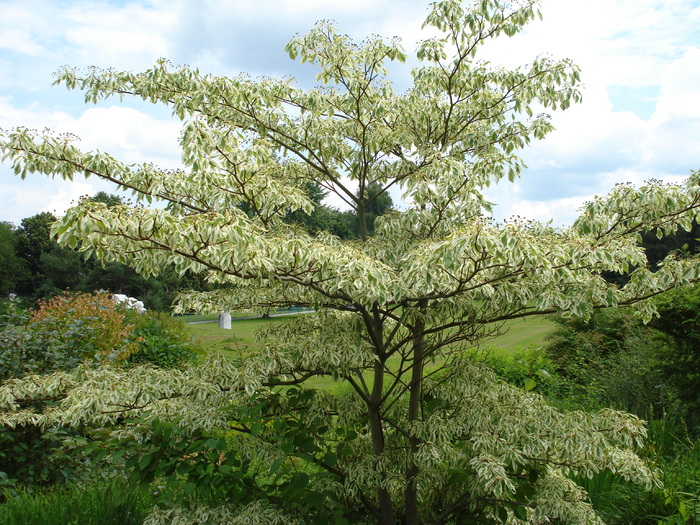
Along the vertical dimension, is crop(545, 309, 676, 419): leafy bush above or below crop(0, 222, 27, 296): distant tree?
below

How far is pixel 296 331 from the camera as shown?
369 centimetres

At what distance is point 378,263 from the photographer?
269 centimetres

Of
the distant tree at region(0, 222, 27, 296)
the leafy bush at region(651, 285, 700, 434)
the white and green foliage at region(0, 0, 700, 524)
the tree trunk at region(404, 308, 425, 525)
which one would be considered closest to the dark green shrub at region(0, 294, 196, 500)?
the white and green foliage at region(0, 0, 700, 524)

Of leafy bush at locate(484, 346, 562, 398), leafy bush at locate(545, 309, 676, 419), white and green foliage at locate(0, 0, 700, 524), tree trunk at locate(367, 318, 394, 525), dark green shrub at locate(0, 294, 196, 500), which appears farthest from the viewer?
leafy bush at locate(484, 346, 562, 398)

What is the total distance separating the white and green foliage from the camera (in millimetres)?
2602

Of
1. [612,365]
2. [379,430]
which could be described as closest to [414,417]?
[379,430]

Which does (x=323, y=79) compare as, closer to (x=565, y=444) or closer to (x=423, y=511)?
(x=565, y=444)

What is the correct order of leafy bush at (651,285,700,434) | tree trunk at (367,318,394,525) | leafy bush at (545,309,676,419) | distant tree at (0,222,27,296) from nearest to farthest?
tree trunk at (367,318,394,525) < leafy bush at (651,285,700,434) < leafy bush at (545,309,676,419) < distant tree at (0,222,27,296)

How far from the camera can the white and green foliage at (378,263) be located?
2.60m

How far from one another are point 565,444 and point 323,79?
296 cm

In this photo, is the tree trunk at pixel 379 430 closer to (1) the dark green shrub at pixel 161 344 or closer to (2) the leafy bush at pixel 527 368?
(2) the leafy bush at pixel 527 368

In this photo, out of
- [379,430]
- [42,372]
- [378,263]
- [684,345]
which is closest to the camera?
[378,263]

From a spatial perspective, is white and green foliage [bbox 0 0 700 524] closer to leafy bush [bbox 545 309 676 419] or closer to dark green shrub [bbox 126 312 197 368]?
leafy bush [bbox 545 309 676 419]

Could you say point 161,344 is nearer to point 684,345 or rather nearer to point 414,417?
point 414,417
